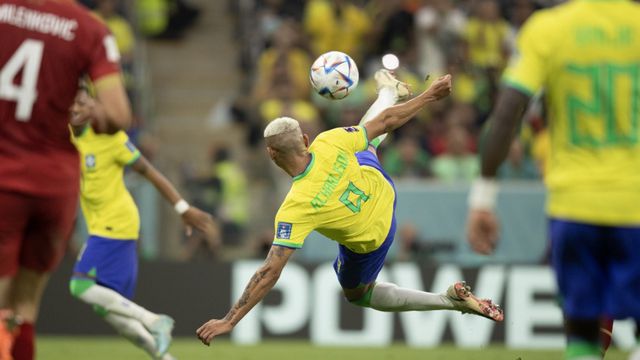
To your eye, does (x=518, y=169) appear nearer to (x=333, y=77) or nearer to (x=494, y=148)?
(x=333, y=77)

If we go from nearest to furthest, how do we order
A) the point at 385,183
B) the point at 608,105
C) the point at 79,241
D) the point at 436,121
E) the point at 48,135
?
1. the point at 608,105
2. the point at 48,135
3. the point at 385,183
4. the point at 79,241
5. the point at 436,121

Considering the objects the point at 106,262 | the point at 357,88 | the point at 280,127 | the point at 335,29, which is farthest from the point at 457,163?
the point at 280,127

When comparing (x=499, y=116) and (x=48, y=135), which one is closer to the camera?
(x=499, y=116)

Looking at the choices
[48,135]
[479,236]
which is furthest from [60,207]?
[479,236]

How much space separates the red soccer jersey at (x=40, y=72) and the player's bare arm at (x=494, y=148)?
219 cm

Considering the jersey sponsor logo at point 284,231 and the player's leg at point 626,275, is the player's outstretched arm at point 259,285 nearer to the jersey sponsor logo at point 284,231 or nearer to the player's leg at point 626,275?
the jersey sponsor logo at point 284,231

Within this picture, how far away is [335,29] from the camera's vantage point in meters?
20.4

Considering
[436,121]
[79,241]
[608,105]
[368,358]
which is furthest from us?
[436,121]

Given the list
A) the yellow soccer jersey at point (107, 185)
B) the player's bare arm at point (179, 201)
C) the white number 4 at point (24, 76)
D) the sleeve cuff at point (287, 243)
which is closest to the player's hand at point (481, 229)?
the white number 4 at point (24, 76)

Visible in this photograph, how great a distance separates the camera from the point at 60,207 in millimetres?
7266

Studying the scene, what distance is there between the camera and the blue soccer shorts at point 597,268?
6164 mm

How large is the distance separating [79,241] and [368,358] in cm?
489

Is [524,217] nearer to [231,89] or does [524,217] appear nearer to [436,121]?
[436,121]

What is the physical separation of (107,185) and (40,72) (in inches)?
187
